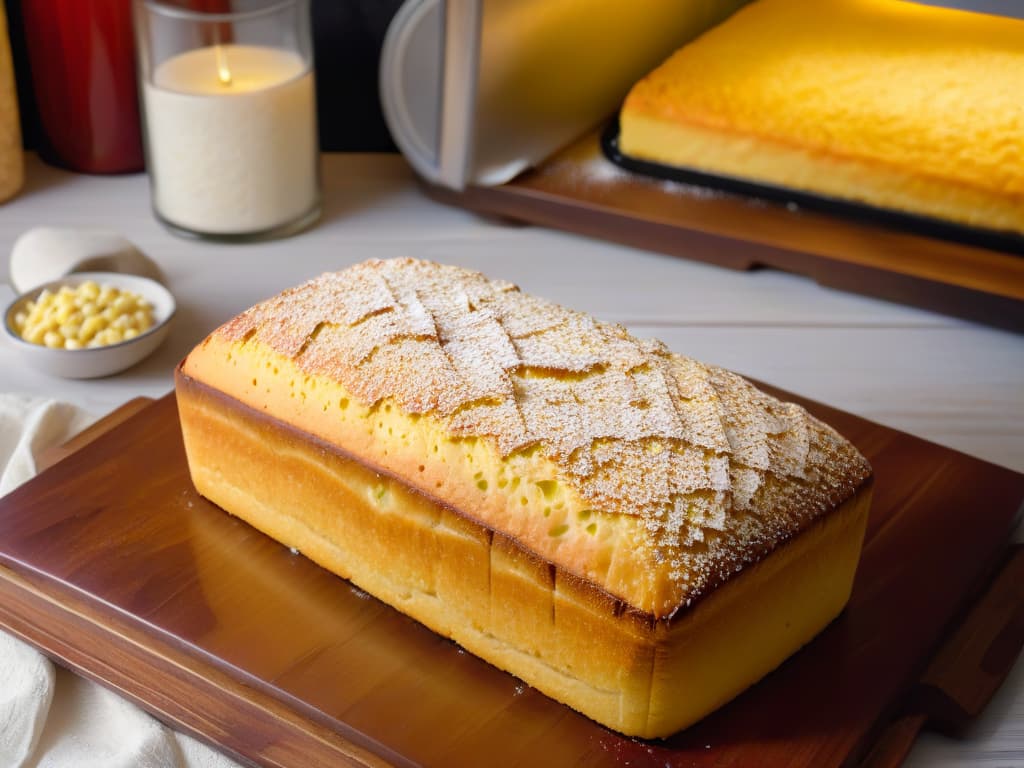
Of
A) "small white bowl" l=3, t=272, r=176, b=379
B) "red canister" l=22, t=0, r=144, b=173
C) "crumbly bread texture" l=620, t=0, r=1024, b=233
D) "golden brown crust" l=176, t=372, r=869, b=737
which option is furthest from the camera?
"red canister" l=22, t=0, r=144, b=173

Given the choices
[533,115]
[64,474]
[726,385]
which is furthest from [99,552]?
[533,115]

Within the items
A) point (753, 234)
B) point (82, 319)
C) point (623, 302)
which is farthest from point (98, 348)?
point (753, 234)

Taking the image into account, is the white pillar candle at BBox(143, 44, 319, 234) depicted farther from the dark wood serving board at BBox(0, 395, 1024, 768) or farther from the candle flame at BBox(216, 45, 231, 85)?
the dark wood serving board at BBox(0, 395, 1024, 768)

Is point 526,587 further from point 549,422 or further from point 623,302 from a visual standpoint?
point 623,302

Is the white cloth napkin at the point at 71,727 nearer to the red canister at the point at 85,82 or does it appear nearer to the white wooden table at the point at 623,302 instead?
the white wooden table at the point at 623,302

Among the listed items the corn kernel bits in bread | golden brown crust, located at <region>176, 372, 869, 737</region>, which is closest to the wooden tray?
the corn kernel bits in bread

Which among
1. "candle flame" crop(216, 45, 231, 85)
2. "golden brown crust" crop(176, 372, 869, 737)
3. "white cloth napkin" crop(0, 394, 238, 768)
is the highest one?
"candle flame" crop(216, 45, 231, 85)
